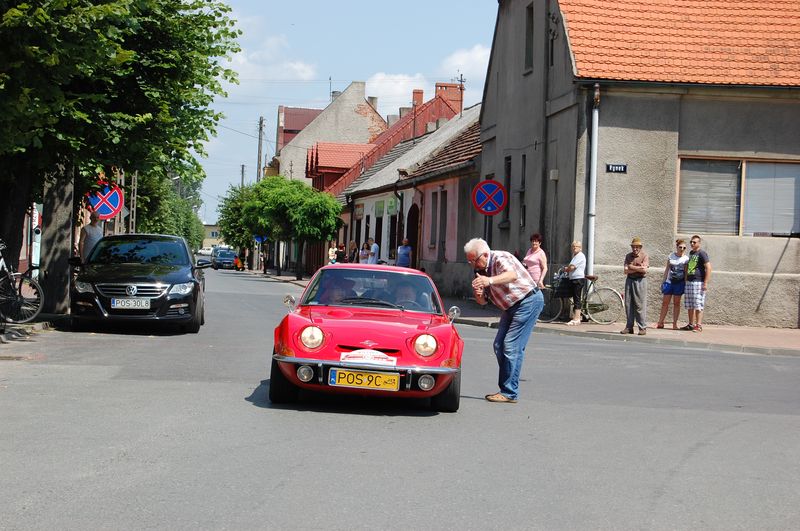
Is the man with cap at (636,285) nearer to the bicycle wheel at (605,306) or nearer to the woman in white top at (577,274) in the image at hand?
the woman in white top at (577,274)

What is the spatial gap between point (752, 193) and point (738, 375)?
11.0m

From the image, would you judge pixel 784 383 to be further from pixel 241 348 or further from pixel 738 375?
pixel 241 348

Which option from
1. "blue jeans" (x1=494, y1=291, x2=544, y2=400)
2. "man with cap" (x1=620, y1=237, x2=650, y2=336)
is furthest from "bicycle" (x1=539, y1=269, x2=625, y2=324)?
"blue jeans" (x1=494, y1=291, x2=544, y2=400)

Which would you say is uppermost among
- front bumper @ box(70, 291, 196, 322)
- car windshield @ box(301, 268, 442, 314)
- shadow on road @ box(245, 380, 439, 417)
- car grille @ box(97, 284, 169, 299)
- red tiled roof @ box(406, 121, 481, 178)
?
red tiled roof @ box(406, 121, 481, 178)

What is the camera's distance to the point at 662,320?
22.4 meters

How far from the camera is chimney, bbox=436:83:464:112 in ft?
233

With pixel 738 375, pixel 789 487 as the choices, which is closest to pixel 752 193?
pixel 738 375

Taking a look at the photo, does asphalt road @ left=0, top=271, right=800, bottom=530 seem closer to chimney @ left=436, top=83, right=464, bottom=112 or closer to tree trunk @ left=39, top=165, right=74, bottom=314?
tree trunk @ left=39, top=165, right=74, bottom=314

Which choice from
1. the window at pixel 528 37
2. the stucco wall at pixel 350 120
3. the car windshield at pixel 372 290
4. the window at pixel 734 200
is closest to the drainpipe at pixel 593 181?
the window at pixel 734 200

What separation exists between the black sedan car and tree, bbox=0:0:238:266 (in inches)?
67.6

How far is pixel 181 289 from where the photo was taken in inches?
655

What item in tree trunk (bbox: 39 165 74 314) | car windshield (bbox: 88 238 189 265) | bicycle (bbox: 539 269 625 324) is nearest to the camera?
car windshield (bbox: 88 238 189 265)

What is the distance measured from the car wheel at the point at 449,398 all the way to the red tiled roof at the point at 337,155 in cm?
6243

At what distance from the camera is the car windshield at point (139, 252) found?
17.6m
